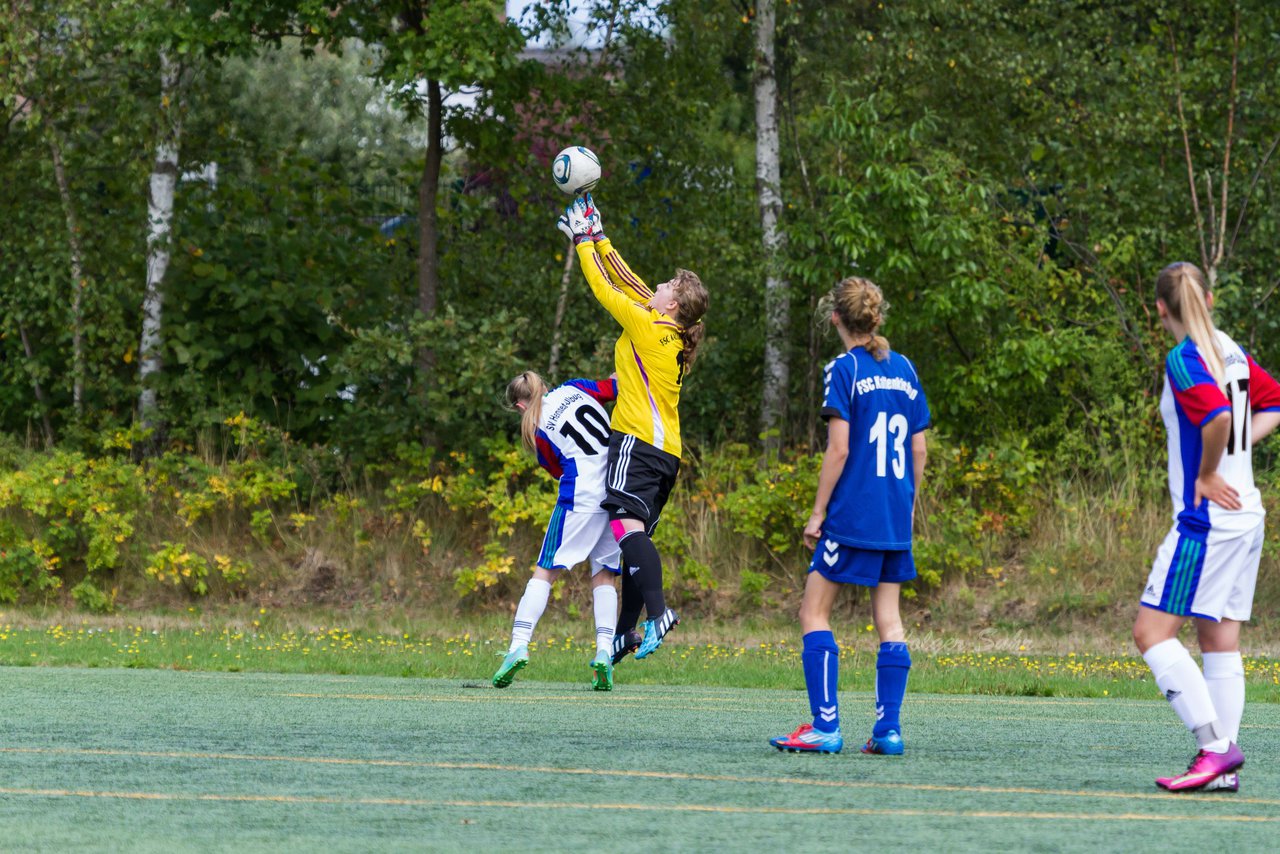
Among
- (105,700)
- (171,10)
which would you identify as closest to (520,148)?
(171,10)

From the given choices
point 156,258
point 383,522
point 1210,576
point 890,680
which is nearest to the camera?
point 1210,576

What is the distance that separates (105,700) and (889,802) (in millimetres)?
4866

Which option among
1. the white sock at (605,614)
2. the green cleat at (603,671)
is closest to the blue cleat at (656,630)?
the green cleat at (603,671)

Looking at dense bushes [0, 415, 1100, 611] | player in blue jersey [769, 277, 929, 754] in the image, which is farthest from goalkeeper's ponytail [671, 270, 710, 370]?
dense bushes [0, 415, 1100, 611]

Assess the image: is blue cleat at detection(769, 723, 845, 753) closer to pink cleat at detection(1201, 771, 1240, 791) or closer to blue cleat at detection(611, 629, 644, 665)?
pink cleat at detection(1201, 771, 1240, 791)

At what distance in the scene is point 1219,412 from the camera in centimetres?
525

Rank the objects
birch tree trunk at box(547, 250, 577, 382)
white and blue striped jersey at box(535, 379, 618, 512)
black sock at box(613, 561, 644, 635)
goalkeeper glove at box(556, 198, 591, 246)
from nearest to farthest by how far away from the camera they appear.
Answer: goalkeeper glove at box(556, 198, 591, 246) < white and blue striped jersey at box(535, 379, 618, 512) < black sock at box(613, 561, 644, 635) < birch tree trunk at box(547, 250, 577, 382)

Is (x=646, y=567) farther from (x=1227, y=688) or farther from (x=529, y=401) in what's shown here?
(x=1227, y=688)

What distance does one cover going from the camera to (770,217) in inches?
668

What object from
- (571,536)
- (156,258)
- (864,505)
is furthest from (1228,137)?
(864,505)

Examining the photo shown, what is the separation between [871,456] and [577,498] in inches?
131

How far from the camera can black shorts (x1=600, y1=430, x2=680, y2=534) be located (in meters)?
8.95

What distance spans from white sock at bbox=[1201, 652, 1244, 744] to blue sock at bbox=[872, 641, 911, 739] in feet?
3.73

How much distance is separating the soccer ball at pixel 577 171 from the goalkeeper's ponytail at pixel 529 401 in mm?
1162
